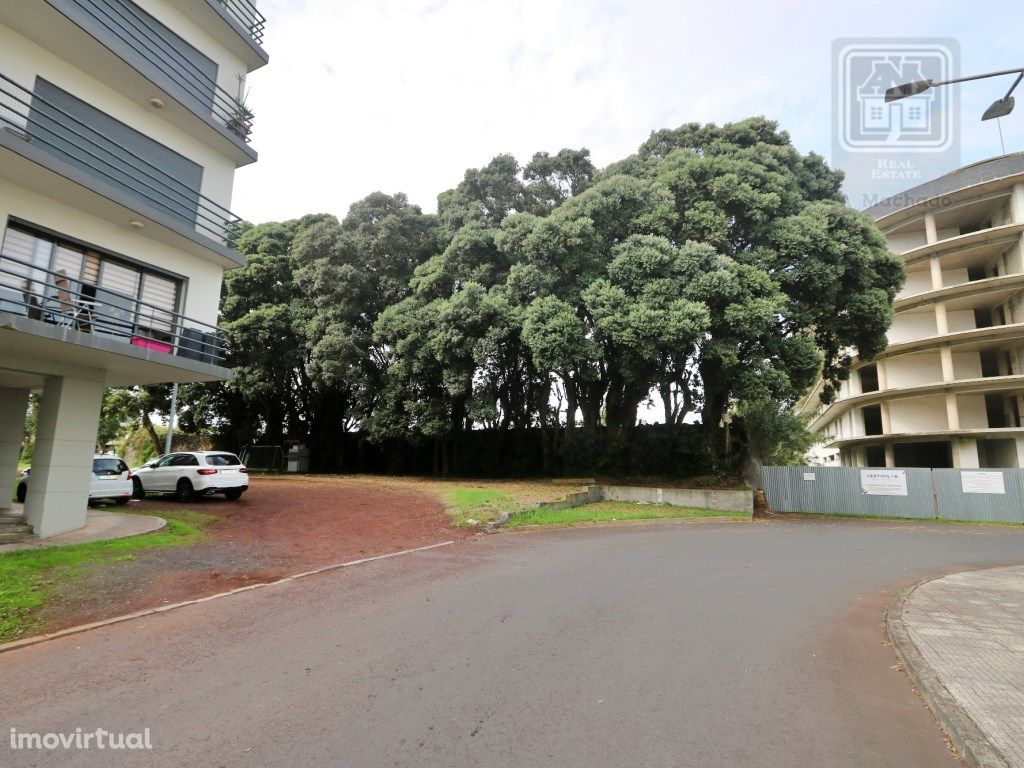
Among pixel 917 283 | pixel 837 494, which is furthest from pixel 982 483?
pixel 917 283

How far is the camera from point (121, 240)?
39.8ft

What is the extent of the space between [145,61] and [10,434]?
9660mm

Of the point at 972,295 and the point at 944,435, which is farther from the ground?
the point at 972,295

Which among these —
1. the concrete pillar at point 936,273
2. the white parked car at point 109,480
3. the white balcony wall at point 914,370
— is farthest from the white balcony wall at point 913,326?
the white parked car at point 109,480

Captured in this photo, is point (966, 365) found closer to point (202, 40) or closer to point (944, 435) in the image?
point (944, 435)

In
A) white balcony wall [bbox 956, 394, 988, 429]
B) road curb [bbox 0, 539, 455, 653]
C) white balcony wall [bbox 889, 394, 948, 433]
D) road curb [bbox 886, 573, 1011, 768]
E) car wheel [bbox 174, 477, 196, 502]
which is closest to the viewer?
road curb [bbox 886, 573, 1011, 768]

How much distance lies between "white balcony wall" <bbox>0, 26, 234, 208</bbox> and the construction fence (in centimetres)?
2203

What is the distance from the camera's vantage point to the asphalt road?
11.8 ft

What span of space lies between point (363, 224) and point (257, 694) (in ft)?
83.9

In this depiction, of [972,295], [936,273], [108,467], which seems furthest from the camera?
[936,273]

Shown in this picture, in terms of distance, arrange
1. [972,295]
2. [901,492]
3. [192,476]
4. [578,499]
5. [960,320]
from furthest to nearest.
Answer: [960,320], [972,295], [901,492], [578,499], [192,476]

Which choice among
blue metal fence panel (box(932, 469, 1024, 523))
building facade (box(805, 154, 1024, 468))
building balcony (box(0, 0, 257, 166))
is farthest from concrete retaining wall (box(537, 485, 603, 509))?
building facade (box(805, 154, 1024, 468))

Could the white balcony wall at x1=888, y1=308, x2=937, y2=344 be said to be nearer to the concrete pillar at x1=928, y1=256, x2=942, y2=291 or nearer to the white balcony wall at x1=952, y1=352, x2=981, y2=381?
the concrete pillar at x1=928, y1=256, x2=942, y2=291

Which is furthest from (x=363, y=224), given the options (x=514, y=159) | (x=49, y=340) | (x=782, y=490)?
(x=782, y=490)
